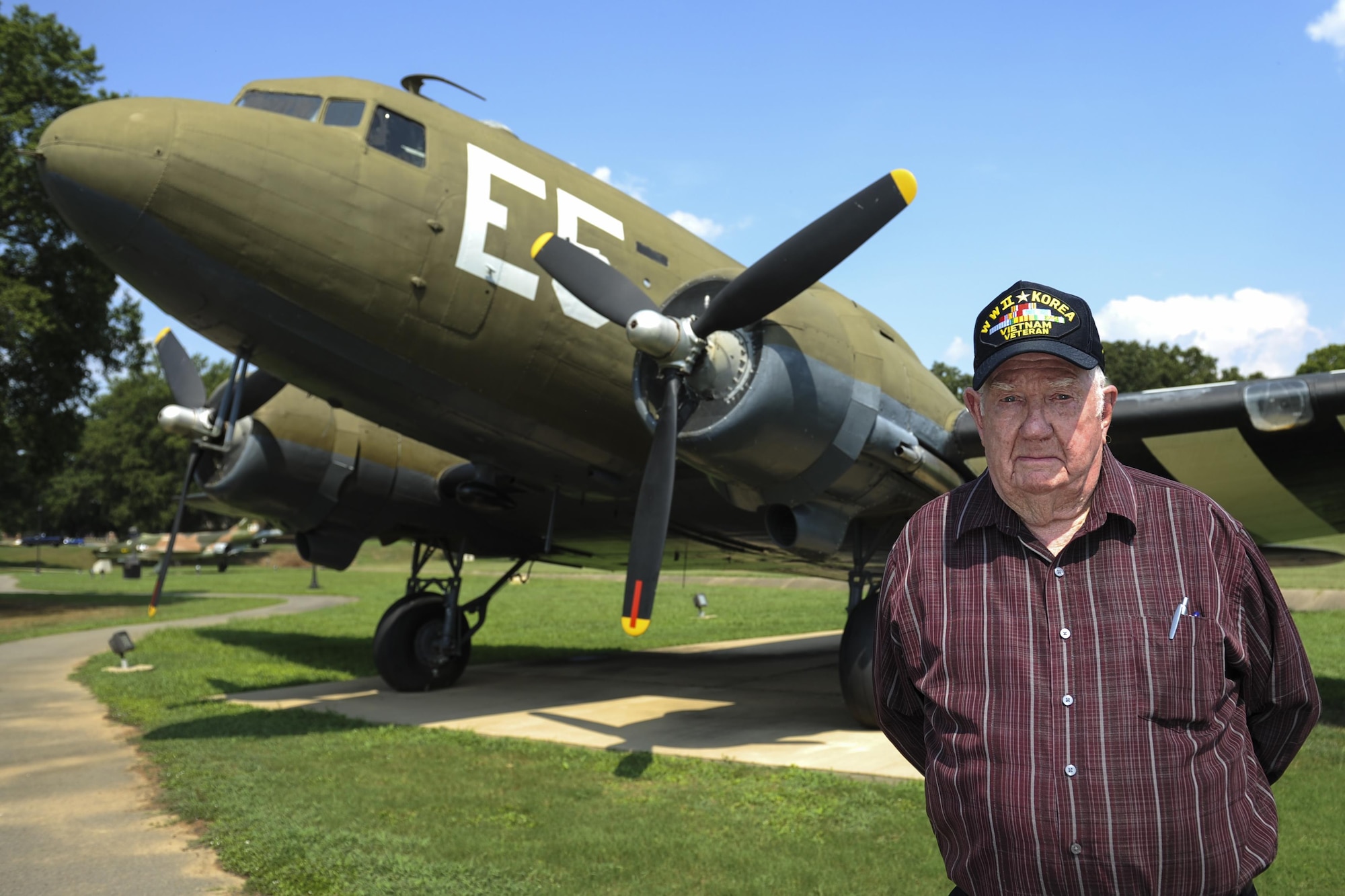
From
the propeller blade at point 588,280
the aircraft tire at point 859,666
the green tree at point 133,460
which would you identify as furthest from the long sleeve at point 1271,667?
the green tree at point 133,460

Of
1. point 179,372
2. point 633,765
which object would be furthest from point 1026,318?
point 179,372

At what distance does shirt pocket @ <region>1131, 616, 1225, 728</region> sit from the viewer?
188 centimetres

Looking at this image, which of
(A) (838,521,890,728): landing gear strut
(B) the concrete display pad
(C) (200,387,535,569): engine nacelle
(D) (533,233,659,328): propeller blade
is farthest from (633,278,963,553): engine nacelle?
(C) (200,387,535,569): engine nacelle

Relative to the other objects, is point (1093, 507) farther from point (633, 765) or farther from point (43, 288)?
point (43, 288)

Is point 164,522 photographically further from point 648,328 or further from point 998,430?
point 998,430

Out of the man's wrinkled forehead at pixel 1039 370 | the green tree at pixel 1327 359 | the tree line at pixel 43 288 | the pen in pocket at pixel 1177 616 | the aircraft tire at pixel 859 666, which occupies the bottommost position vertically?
the aircraft tire at pixel 859 666

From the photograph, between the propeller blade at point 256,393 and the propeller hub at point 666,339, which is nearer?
the propeller hub at point 666,339

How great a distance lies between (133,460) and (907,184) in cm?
8592

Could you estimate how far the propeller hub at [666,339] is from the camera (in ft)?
25.0

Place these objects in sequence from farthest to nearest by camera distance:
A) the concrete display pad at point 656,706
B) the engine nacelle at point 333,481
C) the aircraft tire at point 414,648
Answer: the aircraft tire at point 414,648 → the engine nacelle at point 333,481 → the concrete display pad at point 656,706

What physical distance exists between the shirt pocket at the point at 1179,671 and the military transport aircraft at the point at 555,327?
5.94m

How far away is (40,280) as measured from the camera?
26.6 metres

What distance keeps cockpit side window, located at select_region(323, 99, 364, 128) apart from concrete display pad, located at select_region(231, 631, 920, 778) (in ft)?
19.3

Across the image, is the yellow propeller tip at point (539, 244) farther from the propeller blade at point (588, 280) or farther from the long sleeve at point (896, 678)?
the long sleeve at point (896, 678)
